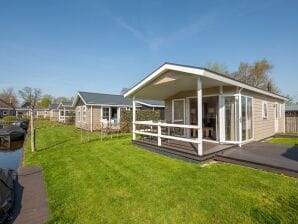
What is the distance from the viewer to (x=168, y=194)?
13.2 ft

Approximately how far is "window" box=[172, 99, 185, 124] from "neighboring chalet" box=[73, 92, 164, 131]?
7.45 m

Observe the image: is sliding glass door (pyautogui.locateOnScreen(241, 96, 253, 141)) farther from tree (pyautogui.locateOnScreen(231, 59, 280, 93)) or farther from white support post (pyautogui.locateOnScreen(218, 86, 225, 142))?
tree (pyautogui.locateOnScreen(231, 59, 280, 93))

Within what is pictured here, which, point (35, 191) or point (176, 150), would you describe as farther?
point (176, 150)

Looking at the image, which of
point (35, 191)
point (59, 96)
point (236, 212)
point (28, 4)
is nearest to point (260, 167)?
point (236, 212)

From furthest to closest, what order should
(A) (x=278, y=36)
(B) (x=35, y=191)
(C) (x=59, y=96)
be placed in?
(C) (x=59, y=96)
(A) (x=278, y=36)
(B) (x=35, y=191)

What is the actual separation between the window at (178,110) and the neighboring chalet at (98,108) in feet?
24.4

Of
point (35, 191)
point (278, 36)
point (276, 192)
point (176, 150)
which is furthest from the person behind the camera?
point (278, 36)

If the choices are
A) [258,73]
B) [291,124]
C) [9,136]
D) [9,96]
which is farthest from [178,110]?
[9,96]

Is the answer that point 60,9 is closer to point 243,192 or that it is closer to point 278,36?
point 243,192

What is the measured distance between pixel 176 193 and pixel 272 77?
33042mm

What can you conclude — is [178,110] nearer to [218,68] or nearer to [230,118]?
[230,118]

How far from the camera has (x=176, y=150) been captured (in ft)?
22.5

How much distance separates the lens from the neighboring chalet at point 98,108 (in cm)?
1716

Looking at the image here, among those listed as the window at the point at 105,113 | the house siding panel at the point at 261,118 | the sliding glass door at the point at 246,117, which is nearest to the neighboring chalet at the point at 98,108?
the window at the point at 105,113
